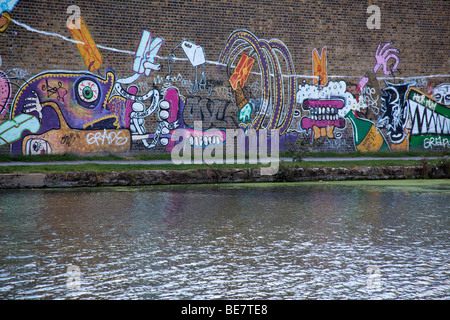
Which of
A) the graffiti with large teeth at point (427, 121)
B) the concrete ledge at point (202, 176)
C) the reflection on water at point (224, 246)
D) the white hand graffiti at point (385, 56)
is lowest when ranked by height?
the reflection on water at point (224, 246)

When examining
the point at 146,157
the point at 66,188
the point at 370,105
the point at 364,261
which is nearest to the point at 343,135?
the point at 370,105

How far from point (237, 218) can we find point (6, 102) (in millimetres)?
9352

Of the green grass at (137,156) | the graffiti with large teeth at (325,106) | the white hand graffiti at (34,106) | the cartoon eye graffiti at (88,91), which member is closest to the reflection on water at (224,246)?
the green grass at (137,156)

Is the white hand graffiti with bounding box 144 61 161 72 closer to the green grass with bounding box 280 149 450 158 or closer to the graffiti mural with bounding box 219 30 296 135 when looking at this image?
the graffiti mural with bounding box 219 30 296 135

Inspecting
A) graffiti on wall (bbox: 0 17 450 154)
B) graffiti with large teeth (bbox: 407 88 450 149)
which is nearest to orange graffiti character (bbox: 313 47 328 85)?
graffiti on wall (bbox: 0 17 450 154)

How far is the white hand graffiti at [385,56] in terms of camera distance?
1753cm

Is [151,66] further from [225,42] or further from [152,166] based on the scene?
[152,166]

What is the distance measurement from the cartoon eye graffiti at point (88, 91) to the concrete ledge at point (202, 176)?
4.51 m

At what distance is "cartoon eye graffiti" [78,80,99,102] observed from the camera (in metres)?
14.4

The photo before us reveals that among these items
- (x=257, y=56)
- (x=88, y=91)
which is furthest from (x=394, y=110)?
(x=88, y=91)

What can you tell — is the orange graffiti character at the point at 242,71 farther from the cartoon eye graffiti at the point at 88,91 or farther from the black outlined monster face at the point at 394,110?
the black outlined monster face at the point at 394,110

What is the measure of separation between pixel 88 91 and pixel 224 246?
1031 cm

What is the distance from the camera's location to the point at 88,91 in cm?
1451

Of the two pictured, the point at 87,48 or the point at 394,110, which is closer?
the point at 87,48
